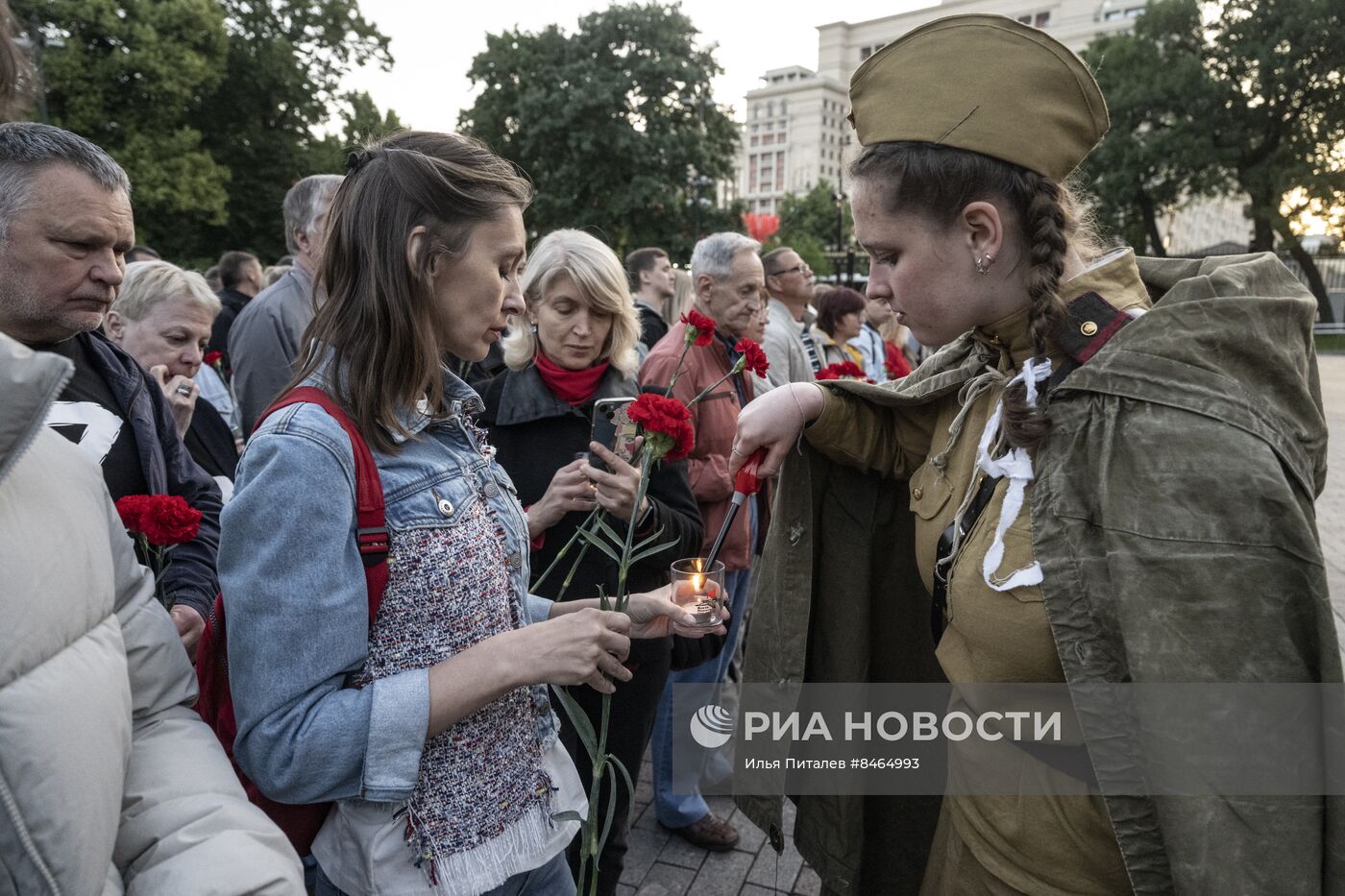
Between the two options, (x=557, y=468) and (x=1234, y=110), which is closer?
(x=557, y=468)

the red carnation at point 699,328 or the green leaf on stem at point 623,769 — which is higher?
the red carnation at point 699,328

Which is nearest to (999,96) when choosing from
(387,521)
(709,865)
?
(387,521)

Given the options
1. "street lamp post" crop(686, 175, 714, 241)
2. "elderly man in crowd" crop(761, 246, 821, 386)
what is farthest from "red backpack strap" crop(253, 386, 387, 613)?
"street lamp post" crop(686, 175, 714, 241)

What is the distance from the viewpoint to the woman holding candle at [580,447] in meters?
2.73

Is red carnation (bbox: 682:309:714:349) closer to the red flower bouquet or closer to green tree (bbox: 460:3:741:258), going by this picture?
the red flower bouquet

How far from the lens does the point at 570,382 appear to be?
3.00 metres

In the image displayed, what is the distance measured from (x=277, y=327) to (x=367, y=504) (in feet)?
10.9

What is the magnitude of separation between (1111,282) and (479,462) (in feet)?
4.17

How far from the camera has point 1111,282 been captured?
170 cm

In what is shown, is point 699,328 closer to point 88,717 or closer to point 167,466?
point 167,466

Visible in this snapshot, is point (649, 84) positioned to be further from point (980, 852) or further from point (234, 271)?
point (980, 852)

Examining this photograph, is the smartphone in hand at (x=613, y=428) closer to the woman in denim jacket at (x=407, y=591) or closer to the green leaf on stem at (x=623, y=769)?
the woman in denim jacket at (x=407, y=591)

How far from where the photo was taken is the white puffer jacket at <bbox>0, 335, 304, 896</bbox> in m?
0.95

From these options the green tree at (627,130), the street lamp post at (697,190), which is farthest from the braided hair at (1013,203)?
the green tree at (627,130)
